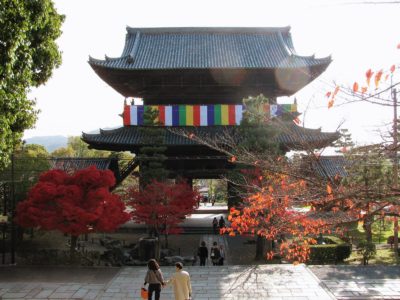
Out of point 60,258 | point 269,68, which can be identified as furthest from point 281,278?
point 269,68

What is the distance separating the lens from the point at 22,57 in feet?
42.8

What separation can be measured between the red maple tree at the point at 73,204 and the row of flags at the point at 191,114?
1045 centimetres

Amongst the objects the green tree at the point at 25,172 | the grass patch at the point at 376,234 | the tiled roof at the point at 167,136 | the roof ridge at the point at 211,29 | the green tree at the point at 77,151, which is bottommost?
the grass patch at the point at 376,234

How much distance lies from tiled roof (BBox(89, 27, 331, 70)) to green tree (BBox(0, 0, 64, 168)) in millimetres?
13118

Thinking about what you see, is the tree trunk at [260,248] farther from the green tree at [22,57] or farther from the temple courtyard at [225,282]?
the green tree at [22,57]

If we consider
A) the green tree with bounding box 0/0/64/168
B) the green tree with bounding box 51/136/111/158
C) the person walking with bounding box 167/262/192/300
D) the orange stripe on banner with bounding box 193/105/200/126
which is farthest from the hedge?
the green tree with bounding box 51/136/111/158

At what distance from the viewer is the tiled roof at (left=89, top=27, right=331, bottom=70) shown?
91.6 ft

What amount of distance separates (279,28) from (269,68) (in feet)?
26.7

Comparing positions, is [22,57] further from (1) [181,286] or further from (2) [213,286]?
(2) [213,286]

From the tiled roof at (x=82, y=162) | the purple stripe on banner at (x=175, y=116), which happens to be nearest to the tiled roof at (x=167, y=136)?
the purple stripe on banner at (x=175, y=116)

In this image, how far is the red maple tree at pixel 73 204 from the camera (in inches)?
648

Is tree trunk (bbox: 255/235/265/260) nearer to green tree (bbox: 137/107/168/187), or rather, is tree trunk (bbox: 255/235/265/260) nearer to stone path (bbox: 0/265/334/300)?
stone path (bbox: 0/265/334/300)

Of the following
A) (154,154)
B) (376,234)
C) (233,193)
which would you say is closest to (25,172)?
(154,154)

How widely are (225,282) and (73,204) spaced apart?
6864 mm
